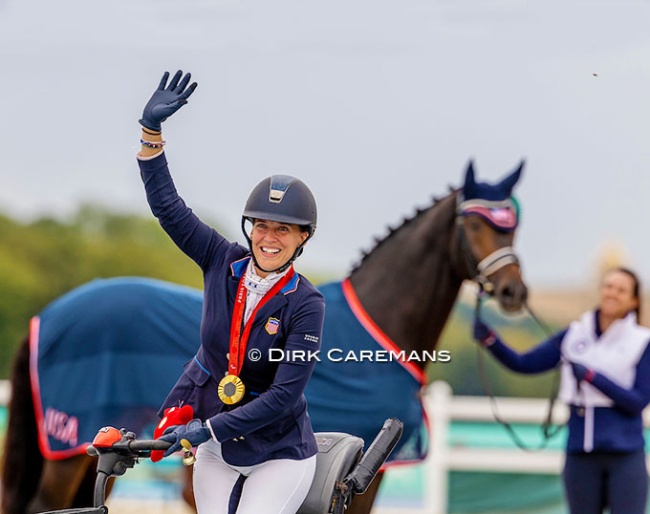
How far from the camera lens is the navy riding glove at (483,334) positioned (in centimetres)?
382

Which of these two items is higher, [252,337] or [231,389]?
[252,337]

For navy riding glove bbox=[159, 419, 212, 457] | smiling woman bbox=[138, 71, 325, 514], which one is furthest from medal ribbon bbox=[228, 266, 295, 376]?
navy riding glove bbox=[159, 419, 212, 457]

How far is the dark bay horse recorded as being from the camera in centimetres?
374

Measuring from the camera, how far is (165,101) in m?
2.40

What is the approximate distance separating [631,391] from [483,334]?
556mm

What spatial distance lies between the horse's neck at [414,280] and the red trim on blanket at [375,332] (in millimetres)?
19

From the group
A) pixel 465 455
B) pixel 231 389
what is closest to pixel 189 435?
pixel 231 389

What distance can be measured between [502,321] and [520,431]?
1.07 meters

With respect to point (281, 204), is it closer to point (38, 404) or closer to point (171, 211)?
point (171, 211)

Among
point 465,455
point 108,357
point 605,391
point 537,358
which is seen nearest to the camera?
point 605,391

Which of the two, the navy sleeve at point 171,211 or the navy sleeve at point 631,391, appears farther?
the navy sleeve at point 631,391

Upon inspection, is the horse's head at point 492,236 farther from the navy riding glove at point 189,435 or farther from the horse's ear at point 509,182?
the navy riding glove at point 189,435

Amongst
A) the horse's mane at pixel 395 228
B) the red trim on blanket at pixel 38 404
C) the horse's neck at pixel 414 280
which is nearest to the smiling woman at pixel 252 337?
the horse's neck at pixel 414 280

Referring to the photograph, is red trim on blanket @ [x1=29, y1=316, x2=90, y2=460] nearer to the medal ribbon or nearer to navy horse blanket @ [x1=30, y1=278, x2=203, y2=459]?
navy horse blanket @ [x1=30, y1=278, x2=203, y2=459]
